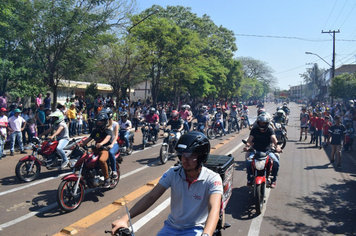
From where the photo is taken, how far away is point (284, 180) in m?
8.73

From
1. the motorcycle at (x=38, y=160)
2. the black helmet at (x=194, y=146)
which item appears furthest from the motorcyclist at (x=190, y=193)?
the motorcycle at (x=38, y=160)

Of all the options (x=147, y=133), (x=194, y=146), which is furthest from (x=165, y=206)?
(x=147, y=133)

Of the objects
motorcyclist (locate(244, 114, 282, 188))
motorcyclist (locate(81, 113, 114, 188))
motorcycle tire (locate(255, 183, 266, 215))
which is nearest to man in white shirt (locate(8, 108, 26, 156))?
motorcyclist (locate(81, 113, 114, 188))

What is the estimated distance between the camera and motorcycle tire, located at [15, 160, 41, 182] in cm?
780

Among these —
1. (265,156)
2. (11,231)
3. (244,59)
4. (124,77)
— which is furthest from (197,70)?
(244,59)

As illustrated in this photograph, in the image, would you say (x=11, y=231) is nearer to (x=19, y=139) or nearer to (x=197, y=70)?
(x=19, y=139)

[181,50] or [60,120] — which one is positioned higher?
[181,50]

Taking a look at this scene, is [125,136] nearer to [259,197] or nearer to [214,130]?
[259,197]

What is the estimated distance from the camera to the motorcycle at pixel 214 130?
17.1 m

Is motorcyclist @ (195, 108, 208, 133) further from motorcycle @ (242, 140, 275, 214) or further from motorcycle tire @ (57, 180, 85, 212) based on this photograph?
motorcycle tire @ (57, 180, 85, 212)

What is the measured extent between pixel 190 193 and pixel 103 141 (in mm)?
4384

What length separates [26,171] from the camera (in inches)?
315

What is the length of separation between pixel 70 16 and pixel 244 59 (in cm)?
8220

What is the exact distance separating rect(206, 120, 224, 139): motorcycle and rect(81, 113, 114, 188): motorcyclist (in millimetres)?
10234
